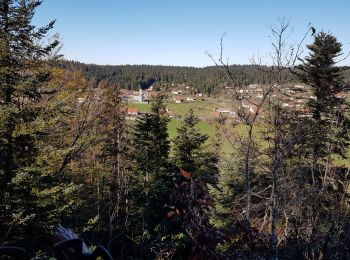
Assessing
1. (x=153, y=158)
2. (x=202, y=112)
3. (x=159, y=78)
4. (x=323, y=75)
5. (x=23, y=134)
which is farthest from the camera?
(x=159, y=78)

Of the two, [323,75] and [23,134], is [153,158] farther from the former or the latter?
[23,134]

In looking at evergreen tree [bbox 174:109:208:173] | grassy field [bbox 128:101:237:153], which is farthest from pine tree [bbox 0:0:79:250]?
evergreen tree [bbox 174:109:208:173]

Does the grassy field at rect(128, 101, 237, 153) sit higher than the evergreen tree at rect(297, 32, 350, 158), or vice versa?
the evergreen tree at rect(297, 32, 350, 158)

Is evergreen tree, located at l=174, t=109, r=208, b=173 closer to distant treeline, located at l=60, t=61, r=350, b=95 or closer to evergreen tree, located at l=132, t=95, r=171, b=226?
evergreen tree, located at l=132, t=95, r=171, b=226

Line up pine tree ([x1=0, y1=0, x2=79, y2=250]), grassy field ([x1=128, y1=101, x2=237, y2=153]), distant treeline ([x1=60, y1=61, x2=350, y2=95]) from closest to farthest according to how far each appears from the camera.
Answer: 1. distant treeline ([x1=60, y1=61, x2=350, y2=95])
2. pine tree ([x1=0, y1=0, x2=79, y2=250])
3. grassy field ([x1=128, y1=101, x2=237, y2=153])

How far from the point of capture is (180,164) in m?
27.8

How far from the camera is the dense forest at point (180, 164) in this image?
6.24 metres

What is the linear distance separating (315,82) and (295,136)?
12.1 m

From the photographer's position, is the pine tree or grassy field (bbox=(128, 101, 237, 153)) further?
grassy field (bbox=(128, 101, 237, 153))

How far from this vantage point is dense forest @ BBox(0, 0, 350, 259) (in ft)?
20.5

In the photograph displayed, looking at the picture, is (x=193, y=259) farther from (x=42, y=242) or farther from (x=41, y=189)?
(x=42, y=242)

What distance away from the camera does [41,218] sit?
523 inches

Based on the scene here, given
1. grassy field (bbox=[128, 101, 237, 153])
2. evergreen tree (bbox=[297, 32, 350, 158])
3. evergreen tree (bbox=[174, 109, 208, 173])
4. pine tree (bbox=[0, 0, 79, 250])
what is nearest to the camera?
pine tree (bbox=[0, 0, 79, 250])

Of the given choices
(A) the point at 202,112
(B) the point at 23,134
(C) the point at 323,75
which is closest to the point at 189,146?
(A) the point at 202,112
